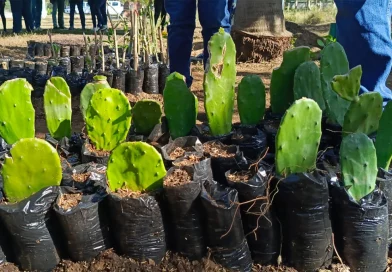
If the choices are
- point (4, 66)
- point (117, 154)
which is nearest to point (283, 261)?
point (117, 154)

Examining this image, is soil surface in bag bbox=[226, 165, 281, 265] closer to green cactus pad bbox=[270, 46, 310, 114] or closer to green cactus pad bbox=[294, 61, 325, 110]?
green cactus pad bbox=[294, 61, 325, 110]

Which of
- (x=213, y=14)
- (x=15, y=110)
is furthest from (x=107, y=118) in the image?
(x=213, y=14)

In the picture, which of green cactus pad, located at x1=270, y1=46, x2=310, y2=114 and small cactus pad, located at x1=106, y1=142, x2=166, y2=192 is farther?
green cactus pad, located at x1=270, y1=46, x2=310, y2=114

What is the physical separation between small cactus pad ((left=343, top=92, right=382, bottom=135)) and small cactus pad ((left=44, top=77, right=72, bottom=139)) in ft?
3.41

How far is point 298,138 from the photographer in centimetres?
144

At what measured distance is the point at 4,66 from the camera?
434 centimetres

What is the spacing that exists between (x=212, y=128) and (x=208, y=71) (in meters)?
0.23

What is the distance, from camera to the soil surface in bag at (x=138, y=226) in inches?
52.7

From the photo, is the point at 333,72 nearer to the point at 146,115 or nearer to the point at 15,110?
the point at 146,115

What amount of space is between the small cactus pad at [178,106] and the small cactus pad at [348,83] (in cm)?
57

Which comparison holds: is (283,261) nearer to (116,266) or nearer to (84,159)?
(116,266)

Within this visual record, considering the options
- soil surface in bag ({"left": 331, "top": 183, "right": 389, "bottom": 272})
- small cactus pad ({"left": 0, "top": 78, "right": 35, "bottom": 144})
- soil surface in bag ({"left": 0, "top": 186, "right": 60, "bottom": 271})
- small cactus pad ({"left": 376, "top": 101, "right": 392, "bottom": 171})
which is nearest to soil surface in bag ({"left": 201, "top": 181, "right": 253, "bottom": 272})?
soil surface in bag ({"left": 331, "top": 183, "right": 389, "bottom": 272})

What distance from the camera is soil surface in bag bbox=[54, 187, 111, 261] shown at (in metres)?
1.32

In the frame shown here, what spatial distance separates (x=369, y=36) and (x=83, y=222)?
1.34 meters
